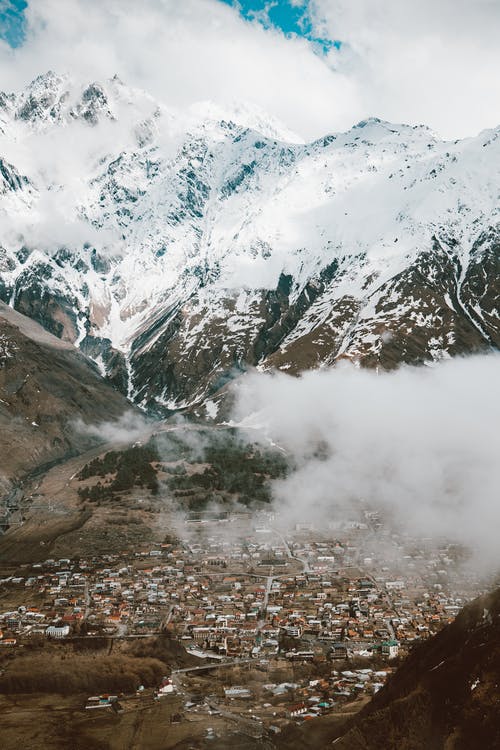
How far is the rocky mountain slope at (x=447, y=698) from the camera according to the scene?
52000 mm

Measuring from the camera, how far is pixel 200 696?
87125mm

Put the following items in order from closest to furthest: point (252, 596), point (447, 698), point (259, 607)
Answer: point (447, 698) < point (259, 607) < point (252, 596)

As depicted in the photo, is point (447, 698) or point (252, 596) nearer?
point (447, 698)

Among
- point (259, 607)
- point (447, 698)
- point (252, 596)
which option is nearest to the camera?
point (447, 698)

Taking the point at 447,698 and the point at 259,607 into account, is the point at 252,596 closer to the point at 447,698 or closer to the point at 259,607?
the point at 259,607

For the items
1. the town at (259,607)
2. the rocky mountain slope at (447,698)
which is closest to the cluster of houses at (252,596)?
the town at (259,607)

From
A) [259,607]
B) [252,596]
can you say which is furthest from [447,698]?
[252,596]

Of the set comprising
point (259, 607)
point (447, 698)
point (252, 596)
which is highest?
point (447, 698)

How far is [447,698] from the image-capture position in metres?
55.0

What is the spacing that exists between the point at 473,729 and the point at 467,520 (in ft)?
426

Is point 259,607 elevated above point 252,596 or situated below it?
above

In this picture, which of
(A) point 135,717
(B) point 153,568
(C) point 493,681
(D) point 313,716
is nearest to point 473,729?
(C) point 493,681

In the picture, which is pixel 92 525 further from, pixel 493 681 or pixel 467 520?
pixel 493 681

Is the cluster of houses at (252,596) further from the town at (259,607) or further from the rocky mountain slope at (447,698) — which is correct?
the rocky mountain slope at (447,698)
